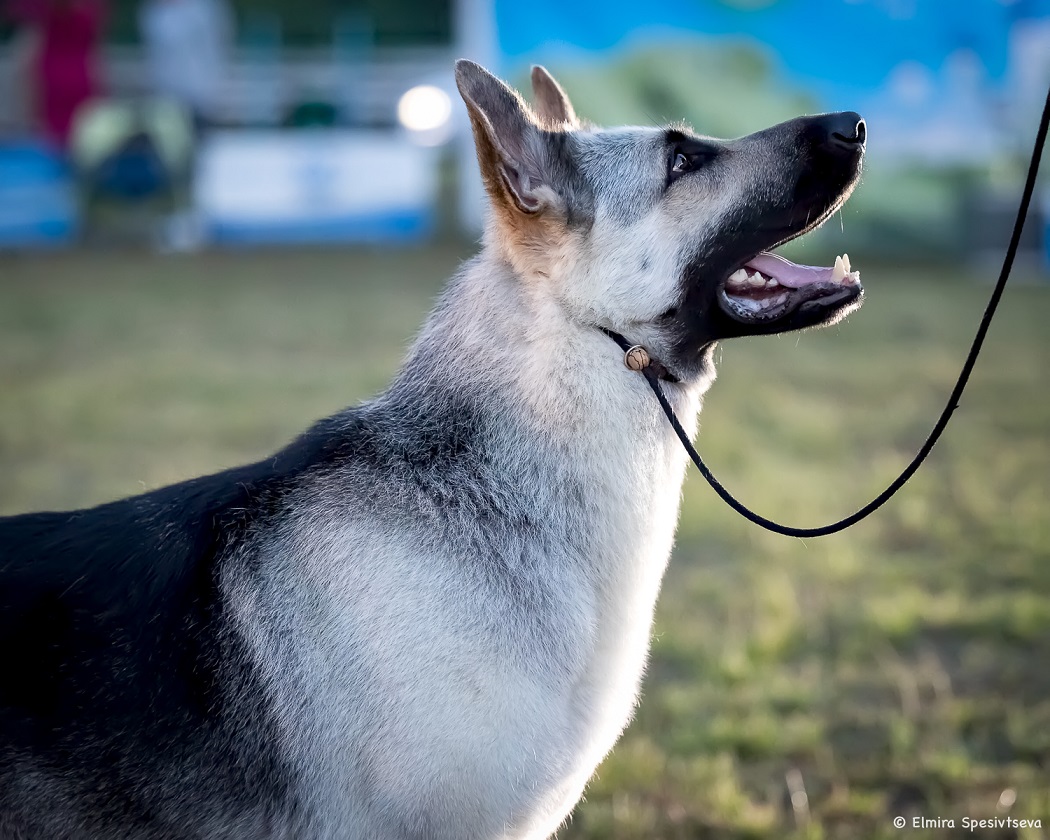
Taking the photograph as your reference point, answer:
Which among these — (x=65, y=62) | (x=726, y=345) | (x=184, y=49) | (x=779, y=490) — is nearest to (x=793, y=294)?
(x=779, y=490)

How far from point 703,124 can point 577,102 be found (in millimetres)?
1525

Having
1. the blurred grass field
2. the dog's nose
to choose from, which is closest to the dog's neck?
the dog's nose

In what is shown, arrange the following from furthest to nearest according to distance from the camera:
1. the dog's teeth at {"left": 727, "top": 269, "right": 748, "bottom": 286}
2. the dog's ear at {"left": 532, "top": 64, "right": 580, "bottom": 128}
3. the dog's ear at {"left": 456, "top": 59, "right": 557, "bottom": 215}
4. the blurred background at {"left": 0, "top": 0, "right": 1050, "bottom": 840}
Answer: the blurred background at {"left": 0, "top": 0, "right": 1050, "bottom": 840}
the dog's ear at {"left": 532, "top": 64, "right": 580, "bottom": 128}
the dog's teeth at {"left": 727, "top": 269, "right": 748, "bottom": 286}
the dog's ear at {"left": 456, "top": 59, "right": 557, "bottom": 215}

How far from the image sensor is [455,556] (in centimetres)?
250

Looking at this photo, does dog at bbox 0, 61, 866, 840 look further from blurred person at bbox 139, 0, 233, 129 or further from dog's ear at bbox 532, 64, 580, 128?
blurred person at bbox 139, 0, 233, 129

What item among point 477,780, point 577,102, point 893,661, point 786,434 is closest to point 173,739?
point 477,780

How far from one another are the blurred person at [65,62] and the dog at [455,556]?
14.2 m

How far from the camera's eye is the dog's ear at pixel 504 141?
2566 millimetres

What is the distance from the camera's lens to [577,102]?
12.6 metres

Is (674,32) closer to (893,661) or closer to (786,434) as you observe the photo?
(786,434)

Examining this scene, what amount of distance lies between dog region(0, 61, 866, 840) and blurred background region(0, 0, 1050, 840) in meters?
1.12

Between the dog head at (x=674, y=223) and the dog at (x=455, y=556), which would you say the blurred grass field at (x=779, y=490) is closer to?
the dog at (x=455, y=556)

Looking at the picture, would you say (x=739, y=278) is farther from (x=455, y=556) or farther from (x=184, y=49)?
(x=184, y=49)

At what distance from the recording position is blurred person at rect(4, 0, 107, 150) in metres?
15.2
